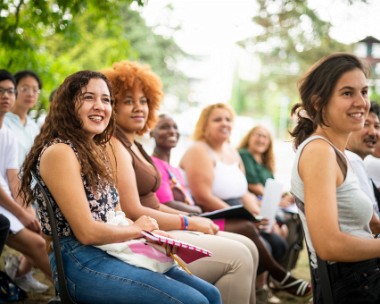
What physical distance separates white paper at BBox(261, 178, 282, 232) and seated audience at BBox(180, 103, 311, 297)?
0.24m

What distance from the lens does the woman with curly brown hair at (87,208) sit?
252 cm

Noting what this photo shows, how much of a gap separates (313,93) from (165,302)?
119cm

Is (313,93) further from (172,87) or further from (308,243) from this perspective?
(172,87)

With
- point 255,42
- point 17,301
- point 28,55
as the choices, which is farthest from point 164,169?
point 255,42

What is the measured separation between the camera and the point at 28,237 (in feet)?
13.2

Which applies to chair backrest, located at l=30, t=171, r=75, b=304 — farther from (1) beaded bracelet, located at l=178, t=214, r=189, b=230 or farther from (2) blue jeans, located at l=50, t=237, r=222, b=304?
(1) beaded bracelet, located at l=178, t=214, r=189, b=230

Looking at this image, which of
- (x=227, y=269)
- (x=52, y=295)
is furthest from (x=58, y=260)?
(x=52, y=295)

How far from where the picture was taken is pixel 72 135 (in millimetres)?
2783

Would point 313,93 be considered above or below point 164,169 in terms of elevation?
above

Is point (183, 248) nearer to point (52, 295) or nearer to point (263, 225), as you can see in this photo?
point (52, 295)

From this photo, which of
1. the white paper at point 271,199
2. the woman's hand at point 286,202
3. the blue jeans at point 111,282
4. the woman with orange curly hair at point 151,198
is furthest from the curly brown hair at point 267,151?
the blue jeans at point 111,282

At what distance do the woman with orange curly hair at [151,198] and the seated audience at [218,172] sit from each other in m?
0.95

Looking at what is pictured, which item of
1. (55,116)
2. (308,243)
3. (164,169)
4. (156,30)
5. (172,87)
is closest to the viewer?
(308,243)

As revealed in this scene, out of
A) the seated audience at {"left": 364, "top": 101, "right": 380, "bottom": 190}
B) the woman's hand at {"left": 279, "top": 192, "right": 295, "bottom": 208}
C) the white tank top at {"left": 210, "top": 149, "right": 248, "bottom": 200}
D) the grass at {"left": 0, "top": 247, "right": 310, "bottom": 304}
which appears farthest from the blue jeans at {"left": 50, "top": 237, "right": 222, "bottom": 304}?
the woman's hand at {"left": 279, "top": 192, "right": 295, "bottom": 208}
